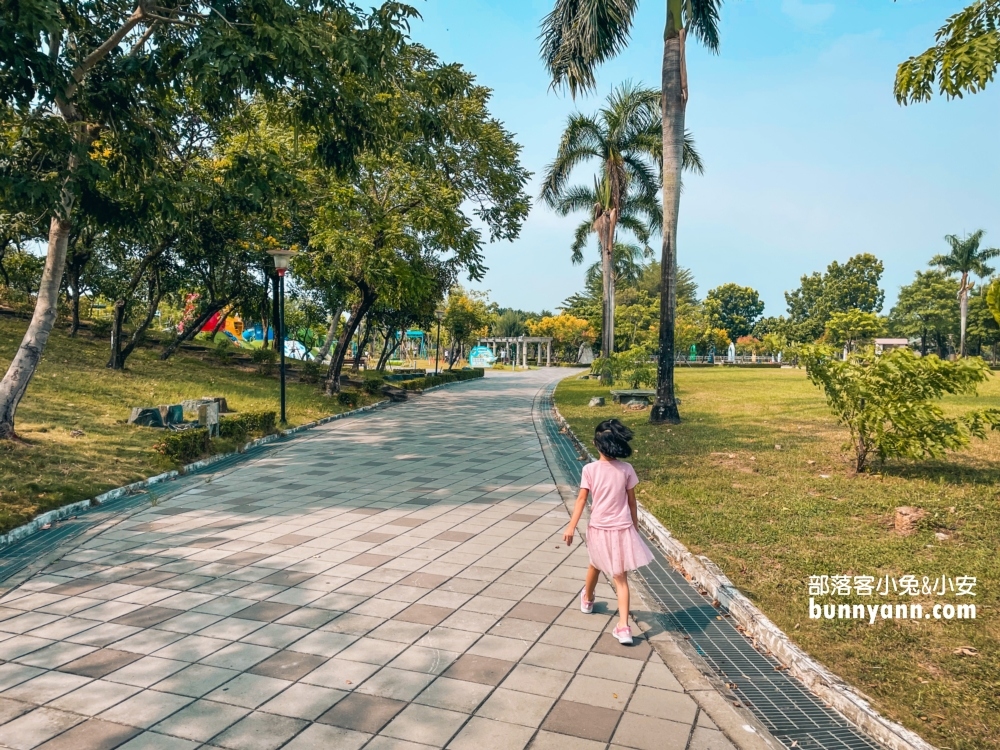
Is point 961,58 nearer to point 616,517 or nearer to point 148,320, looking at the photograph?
point 616,517

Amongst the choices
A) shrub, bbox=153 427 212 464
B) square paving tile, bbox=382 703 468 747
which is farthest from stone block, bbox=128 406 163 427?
square paving tile, bbox=382 703 468 747

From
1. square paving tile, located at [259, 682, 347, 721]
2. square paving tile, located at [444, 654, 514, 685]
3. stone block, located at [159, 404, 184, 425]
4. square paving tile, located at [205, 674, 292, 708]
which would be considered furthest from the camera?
stone block, located at [159, 404, 184, 425]

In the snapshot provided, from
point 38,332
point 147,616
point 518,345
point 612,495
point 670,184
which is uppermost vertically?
point 670,184

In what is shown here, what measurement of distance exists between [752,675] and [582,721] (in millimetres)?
1093

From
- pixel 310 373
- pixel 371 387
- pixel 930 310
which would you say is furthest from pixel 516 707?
pixel 930 310

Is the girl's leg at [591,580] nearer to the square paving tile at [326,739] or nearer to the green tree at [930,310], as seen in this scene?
the square paving tile at [326,739]

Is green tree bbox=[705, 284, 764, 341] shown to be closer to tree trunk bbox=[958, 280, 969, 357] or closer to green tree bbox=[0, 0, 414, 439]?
tree trunk bbox=[958, 280, 969, 357]

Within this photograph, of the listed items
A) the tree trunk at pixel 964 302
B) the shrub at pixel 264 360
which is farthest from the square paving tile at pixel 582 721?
the tree trunk at pixel 964 302

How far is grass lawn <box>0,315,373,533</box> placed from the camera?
7934 millimetres

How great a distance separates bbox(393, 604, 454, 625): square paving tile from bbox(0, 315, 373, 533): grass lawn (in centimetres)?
415

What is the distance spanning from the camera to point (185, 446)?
10.2 metres

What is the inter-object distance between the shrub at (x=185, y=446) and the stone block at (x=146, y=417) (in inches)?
65.6

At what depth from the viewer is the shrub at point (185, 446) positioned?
9906 mm

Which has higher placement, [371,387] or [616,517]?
[616,517]
